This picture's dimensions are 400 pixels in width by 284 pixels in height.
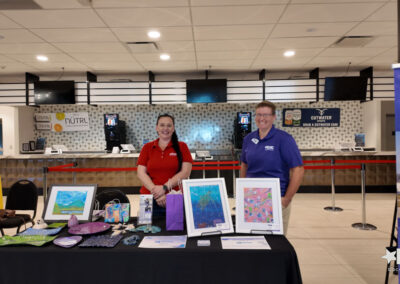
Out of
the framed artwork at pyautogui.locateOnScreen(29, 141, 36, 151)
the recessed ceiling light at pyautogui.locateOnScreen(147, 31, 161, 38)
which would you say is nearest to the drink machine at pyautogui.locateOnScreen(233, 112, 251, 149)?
the recessed ceiling light at pyautogui.locateOnScreen(147, 31, 161, 38)

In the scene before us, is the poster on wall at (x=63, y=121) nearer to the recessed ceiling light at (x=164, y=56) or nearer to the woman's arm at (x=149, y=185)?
the recessed ceiling light at (x=164, y=56)

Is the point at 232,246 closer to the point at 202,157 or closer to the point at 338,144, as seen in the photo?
the point at 202,157

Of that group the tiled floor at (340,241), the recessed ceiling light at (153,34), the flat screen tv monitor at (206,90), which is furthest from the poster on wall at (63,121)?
the recessed ceiling light at (153,34)

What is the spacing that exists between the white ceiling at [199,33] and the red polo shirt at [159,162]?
199 centimetres

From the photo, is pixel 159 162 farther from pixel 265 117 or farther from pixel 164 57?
pixel 164 57

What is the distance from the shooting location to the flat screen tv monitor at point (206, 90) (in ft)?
21.9

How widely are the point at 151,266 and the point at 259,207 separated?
2.50ft

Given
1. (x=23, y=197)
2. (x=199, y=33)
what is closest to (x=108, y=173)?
(x=23, y=197)

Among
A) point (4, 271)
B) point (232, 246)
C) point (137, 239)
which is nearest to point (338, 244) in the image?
point (232, 246)

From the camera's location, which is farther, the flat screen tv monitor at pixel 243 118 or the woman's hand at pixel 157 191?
the flat screen tv monitor at pixel 243 118

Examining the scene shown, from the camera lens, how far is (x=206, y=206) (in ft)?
5.84

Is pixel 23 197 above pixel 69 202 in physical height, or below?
below

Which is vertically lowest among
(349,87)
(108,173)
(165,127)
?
(108,173)

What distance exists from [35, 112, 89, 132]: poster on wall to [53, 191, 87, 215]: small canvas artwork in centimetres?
631
